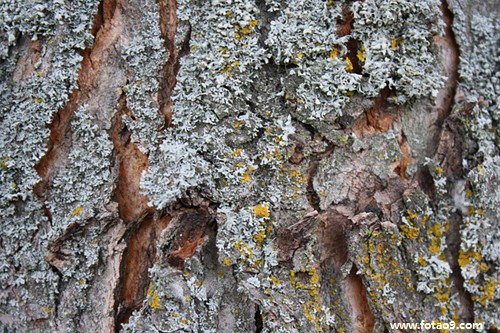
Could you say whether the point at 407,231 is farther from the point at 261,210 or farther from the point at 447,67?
the point at 447,67

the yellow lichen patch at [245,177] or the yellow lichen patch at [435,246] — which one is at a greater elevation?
the yellow lichen patch at [245,177]

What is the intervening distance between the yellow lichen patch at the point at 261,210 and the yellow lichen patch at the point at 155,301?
0.35 metres

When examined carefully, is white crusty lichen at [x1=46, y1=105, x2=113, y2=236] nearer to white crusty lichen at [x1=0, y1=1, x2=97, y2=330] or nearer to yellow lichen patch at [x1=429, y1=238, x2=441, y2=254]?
white crusty lichen at [x1=0, y1=1, x2=97, y2=330]

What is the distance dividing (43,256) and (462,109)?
130 centimetres

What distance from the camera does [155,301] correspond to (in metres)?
1.19

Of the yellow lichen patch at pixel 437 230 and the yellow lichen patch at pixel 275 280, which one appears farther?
the yellow lichen patch at pixel 437 230

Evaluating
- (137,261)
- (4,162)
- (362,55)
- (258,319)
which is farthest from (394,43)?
(4,162)

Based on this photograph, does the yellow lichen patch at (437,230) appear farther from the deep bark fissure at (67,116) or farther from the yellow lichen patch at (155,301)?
the deep bark fissure at (67,116)

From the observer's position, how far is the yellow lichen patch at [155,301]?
46.8 inches

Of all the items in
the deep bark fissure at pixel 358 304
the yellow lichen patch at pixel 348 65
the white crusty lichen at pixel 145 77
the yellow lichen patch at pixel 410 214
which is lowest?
the deep bark fissure at pixel 358 304

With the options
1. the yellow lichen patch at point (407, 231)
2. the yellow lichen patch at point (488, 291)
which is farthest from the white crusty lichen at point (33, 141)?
the yellow lichen patch at point (488, 291)

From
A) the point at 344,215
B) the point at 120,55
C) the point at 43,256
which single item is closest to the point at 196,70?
the point at 120,55

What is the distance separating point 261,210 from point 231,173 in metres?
0.13

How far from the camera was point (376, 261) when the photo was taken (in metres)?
1.21
